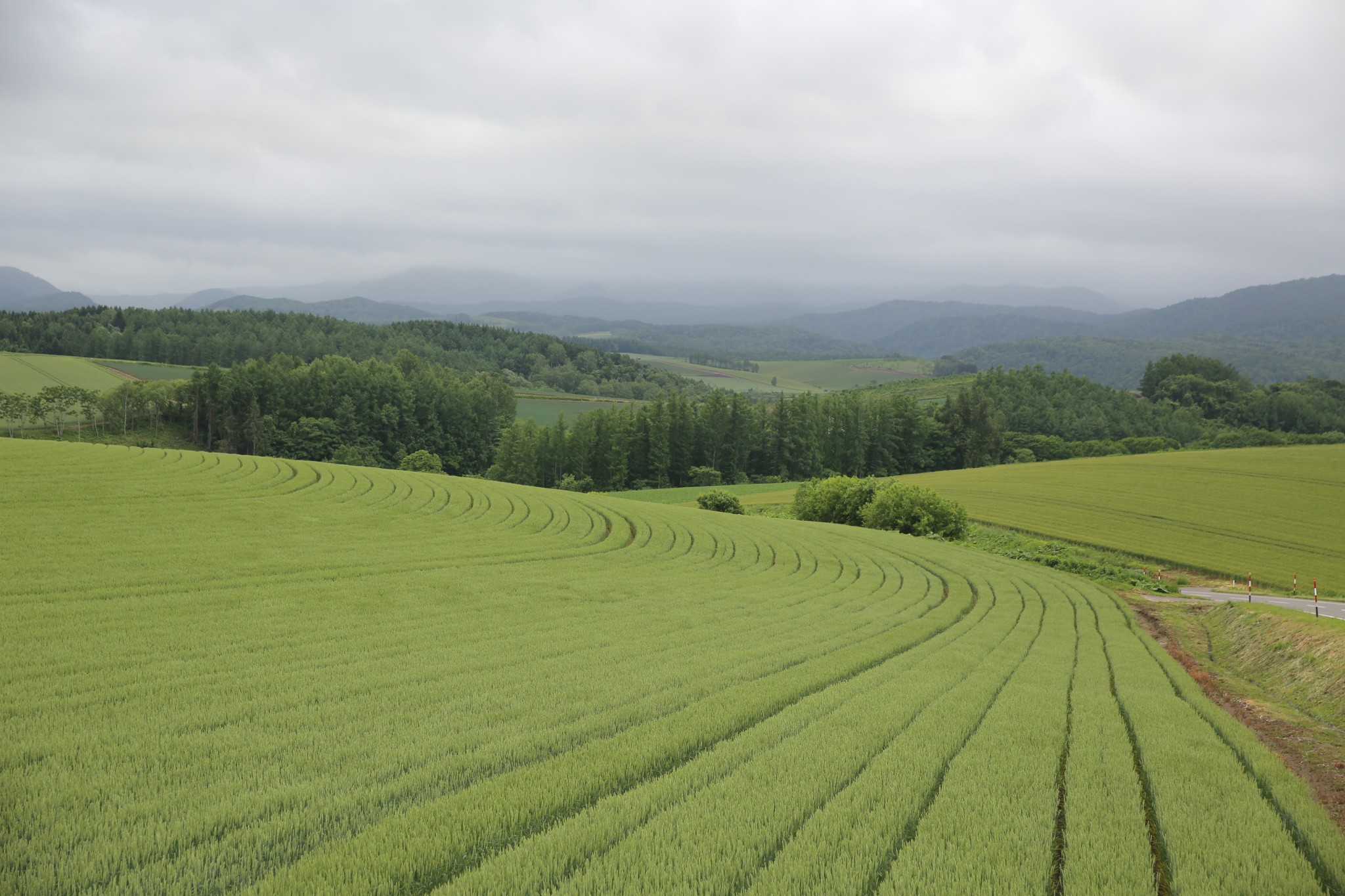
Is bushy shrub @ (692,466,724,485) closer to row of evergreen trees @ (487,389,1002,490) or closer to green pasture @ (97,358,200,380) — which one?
row of evergreen trees @ (487,389,1002,490)

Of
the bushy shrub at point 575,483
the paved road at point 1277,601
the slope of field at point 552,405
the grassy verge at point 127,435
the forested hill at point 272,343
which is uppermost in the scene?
the forested hill at point 272,343

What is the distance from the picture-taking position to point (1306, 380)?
142 meters

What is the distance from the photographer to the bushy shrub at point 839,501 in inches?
2111

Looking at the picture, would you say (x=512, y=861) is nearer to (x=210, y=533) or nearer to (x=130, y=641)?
(x=130, y=641)

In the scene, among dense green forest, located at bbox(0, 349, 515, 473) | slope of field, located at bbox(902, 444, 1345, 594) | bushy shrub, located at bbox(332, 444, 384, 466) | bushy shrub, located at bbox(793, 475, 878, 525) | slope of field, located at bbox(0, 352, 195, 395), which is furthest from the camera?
slope of field, located at bbox(0, 352, 195, 395)

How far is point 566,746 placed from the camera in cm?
730

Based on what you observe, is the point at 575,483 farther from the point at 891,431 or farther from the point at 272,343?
the point at 272,343

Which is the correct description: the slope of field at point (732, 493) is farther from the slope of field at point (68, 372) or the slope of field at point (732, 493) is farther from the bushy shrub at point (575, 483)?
the slope of field at point (68, 372)

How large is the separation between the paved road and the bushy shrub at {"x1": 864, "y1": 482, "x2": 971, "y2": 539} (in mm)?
14835

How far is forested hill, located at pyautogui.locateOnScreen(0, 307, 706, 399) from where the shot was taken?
461 ft

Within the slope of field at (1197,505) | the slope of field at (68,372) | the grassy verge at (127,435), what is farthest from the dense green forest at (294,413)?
the slope of field at (1197,505)

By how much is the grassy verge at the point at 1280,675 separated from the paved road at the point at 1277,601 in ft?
21.0

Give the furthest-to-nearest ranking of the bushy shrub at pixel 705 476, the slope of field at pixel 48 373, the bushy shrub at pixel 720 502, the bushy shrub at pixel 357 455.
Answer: the slope of field at pixel 48 373, the bushy shrub at pixel 357 455, the bushy shrub at pixel 705 476, the bushy shrub at pixel 720 502

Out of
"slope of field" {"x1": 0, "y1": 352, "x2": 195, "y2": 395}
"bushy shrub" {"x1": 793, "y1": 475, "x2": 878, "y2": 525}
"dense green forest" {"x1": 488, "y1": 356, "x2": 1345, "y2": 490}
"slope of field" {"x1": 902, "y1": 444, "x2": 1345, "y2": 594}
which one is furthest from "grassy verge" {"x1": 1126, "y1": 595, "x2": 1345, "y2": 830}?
"slope of field" {"x1": 0, "y1": 352, "x2": 195, "y2": 395}
